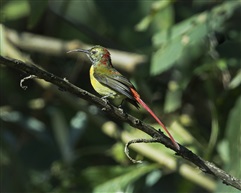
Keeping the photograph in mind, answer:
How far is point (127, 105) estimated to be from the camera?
3.26 metres

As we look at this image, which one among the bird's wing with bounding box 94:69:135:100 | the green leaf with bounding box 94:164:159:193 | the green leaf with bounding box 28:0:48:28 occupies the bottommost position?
the bird's wing with bounding box 94:69:135:100

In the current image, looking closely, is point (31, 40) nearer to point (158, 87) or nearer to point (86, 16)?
point (86, 16)

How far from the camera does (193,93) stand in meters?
3.36

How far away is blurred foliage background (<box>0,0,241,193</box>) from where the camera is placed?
9.01 ft

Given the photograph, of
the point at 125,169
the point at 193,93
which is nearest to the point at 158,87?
the point at 193,93

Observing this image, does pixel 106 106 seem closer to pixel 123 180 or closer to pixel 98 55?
pixel 98 55

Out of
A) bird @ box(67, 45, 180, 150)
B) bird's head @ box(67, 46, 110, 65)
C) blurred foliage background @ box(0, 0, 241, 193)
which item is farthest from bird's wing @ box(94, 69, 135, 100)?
blurred foliage background @ box(0, 0, 241, 193)

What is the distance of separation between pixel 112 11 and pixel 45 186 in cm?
95

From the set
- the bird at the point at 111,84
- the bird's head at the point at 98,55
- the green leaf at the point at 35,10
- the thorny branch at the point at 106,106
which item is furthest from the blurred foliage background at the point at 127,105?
the thorny branch at the point at 106,106

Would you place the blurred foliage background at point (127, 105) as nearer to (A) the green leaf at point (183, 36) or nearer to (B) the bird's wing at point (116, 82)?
(A) the green leaf at point (183, 36)

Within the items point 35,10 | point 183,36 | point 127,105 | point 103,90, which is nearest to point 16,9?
point 127,105

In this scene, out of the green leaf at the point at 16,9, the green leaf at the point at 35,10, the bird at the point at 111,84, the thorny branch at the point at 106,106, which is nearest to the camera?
the thorny branch at the point at 106,106

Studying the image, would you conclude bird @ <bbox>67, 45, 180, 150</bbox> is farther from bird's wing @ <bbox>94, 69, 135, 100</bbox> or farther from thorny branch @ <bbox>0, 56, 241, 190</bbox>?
thorny branch @ <bbox>0, 56, 241, 190</bbox>

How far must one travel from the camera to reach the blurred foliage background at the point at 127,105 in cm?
275
